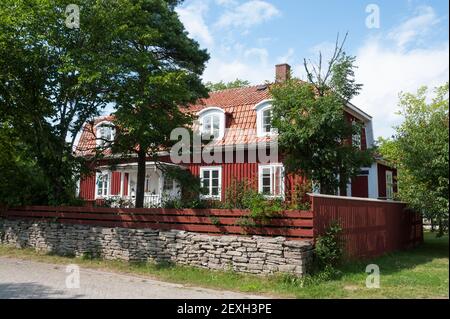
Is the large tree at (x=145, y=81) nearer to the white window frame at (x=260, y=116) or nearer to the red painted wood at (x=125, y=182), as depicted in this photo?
the white window frame at (x=260, y=116)

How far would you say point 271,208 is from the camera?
34.6ft

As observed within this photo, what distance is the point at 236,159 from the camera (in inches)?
850

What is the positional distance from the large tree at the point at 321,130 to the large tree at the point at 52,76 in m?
5.80

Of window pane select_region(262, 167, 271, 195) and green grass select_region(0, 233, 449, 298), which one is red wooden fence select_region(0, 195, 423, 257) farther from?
window pane select_region(262, 167, 271, 195)

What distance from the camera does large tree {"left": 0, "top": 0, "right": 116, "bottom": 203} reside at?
13.5m

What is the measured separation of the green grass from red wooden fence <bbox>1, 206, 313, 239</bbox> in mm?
1115

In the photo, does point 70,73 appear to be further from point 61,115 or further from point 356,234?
point 356,234

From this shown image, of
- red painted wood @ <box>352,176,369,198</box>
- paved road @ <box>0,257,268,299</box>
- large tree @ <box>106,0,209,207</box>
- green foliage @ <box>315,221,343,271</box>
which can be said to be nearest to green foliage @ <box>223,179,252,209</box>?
green foliage @ <box>315,221,343,271</box>

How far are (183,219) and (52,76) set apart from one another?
22.9 ft

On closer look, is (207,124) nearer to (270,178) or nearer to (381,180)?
(270,178)

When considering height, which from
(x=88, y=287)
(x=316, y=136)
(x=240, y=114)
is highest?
(x=240, y=114)

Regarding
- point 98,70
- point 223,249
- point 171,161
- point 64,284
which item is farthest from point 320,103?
point 171,161

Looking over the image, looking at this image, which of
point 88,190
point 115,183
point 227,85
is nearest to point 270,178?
point 115,183
